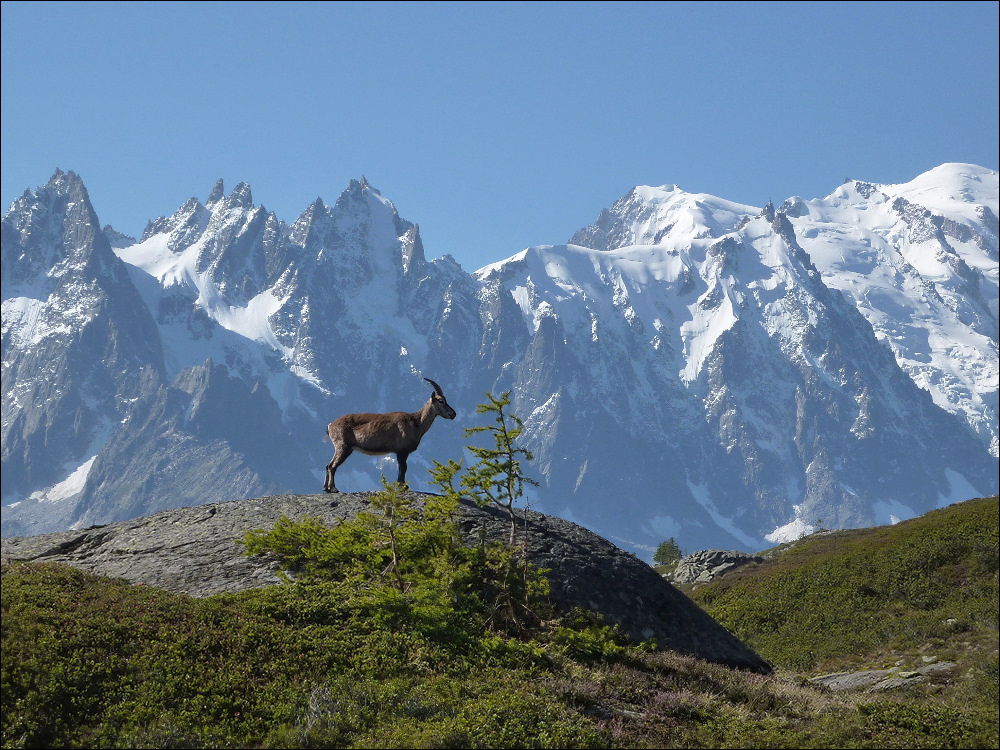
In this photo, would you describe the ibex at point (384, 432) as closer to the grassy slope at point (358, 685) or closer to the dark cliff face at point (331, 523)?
the dark cliff face at point (331, 523)

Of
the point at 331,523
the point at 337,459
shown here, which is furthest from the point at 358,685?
the point at 337,459

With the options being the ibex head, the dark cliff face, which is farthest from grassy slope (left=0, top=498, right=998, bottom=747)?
the ibex head

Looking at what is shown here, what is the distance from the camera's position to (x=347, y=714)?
11492 millimetres

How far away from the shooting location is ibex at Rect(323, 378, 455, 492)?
20.4m

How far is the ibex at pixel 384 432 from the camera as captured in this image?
20438mm

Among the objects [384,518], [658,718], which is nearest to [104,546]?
[384,518]

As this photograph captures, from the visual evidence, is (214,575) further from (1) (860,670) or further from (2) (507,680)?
(1) (860,670)

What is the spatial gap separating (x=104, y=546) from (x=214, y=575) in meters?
3.97

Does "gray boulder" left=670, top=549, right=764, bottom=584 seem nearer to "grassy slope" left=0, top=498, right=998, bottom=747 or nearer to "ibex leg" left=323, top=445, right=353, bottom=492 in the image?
"ibex leg" left=323, top=445, right=353, bottom=492

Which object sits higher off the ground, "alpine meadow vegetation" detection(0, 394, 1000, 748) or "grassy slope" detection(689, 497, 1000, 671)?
"grassy slope" detection(689, 497, 1000, 671)

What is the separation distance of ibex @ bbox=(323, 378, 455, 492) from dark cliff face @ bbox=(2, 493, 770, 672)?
1.13 meters

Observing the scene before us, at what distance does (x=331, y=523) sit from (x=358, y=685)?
6833mm

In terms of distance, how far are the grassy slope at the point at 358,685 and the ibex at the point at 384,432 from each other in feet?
17.7

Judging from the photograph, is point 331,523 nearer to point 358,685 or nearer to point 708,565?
point 358,685
